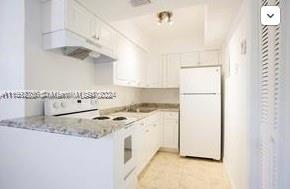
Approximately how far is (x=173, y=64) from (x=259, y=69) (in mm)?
2806

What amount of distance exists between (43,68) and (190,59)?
3.06 metres

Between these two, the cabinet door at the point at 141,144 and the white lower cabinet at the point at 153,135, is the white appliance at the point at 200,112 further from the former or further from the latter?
the cabinet door at the point at 141,144

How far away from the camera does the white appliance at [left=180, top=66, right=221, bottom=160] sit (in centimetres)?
318

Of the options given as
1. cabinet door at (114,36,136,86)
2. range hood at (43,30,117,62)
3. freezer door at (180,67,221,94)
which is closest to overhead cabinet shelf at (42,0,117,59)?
range hood at (43,30,117,62)

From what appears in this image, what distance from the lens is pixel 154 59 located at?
13.9 feet

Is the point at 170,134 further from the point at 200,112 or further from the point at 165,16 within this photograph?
the point at 165,16

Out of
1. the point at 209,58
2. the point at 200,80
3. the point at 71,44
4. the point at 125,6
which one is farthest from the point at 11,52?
the point at 209,58

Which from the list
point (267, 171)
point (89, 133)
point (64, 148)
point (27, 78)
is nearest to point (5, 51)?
point (27, 78)

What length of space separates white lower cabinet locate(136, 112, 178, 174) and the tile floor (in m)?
0.17

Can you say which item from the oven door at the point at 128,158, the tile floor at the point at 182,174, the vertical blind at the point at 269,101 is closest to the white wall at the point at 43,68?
the oven door at the point at 128,158

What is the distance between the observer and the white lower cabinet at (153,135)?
2.55 m

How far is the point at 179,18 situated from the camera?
2.99m

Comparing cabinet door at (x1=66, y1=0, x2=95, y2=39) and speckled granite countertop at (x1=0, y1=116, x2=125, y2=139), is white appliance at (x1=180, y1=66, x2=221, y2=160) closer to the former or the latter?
cabinet door at (x1=66, y1=0, x2=95, y2=39)

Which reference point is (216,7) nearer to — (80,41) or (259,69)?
(259,69)
